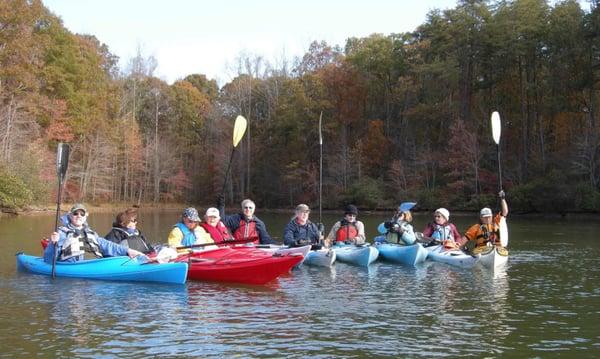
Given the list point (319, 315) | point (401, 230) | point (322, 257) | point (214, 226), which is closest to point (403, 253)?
→ point (401, 230)

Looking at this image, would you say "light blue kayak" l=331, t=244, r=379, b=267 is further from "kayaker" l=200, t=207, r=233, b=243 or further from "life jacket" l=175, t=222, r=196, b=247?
"life jacket" l=175, t=222, r=196, b=247

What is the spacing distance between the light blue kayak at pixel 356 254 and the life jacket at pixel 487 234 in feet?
6.77

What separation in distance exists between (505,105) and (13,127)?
27.7m

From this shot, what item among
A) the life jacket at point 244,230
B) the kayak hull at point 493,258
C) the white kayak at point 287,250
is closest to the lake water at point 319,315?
the kayak hull at point 493,258

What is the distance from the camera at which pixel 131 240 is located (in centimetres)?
1048

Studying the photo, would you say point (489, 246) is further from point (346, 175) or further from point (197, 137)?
point (197, 137)

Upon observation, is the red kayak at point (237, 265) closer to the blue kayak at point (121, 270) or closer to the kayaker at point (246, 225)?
the blue kayak at point (121, 270)

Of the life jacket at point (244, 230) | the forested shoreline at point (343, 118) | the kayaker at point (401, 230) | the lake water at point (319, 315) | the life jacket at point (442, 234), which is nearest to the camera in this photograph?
the lake water at point (319, 315)

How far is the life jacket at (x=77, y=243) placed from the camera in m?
10.0

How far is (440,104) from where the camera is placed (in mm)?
40250

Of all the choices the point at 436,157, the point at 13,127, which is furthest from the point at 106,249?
the point at 436,157

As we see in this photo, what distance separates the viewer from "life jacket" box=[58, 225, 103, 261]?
10016mm

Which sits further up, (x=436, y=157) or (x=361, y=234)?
(x=436, y=157)

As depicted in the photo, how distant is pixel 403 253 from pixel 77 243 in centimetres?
602
